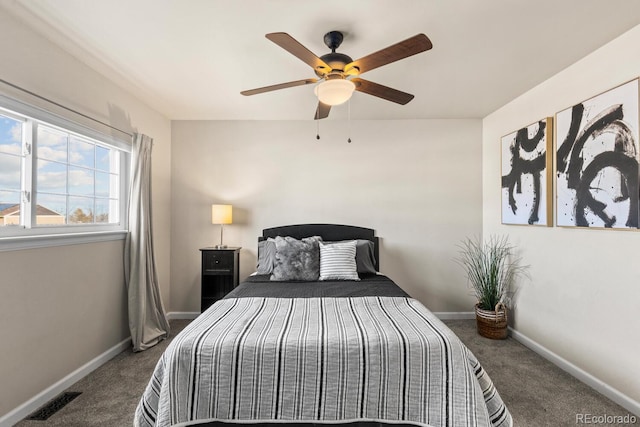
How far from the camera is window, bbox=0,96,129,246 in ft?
6.25

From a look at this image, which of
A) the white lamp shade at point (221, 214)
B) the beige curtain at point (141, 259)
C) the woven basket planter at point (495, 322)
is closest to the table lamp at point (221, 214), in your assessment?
the white lamp shade at point (221, 214)

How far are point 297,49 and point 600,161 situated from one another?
7.61ft

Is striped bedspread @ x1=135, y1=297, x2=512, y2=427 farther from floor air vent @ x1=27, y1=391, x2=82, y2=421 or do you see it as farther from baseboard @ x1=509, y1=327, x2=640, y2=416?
baseboard @ x1=509, y1=327, x2=640, y2=416

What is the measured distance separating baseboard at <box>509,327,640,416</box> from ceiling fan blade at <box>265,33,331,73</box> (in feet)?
9.70

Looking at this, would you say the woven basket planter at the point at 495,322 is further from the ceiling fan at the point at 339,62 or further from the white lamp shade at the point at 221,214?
the white lamp shade at the point at 221,214

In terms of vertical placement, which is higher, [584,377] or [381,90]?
[381,90]

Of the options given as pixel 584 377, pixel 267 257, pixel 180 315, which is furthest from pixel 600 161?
pixel 180 315

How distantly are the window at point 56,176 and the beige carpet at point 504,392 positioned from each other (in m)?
1.19

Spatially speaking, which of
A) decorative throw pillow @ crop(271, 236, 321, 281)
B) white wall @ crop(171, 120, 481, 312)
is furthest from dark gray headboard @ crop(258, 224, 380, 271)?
decorative throw pillow @ crop(271, 236, 321, 281)

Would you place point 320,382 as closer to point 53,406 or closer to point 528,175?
point 53,406

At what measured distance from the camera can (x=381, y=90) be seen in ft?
6.89

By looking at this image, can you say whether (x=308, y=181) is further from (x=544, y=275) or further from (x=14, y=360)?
(x=14, y=360)

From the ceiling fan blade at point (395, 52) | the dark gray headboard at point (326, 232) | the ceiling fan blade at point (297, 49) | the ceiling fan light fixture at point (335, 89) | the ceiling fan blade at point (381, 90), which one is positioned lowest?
the dark gray headboard at point (326, 232)

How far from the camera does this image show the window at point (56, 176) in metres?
1.91
